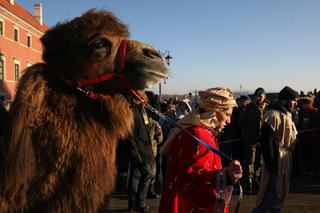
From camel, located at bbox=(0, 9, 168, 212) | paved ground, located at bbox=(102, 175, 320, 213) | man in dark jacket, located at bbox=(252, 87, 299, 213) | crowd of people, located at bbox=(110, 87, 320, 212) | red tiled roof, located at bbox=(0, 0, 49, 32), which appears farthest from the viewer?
red tiled roof, located at bbox=(0, 0, 49, 32)

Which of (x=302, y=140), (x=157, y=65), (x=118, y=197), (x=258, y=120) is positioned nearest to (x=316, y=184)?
(x=302, y=140)

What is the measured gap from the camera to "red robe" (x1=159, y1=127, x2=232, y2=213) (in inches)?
93.5

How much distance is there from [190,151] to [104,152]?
0.67m

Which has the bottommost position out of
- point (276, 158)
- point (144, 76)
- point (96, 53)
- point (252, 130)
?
point (276, 158)

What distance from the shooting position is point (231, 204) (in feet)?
19.7

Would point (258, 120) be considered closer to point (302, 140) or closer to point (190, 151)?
point (302, 140)

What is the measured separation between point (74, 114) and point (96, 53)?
0.45 meters

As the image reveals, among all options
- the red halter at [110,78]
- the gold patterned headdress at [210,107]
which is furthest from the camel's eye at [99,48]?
the gold patterned headdress at [210,107]

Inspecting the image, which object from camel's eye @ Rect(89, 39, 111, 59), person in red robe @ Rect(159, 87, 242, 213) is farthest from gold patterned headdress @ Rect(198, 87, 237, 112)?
camel's eye @ Rect(89, 39, 111, 59)

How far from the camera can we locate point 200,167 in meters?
2.47

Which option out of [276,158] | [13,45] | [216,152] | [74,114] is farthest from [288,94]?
[13,45]

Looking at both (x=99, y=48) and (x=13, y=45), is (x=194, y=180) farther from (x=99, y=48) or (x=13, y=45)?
(x=13, y=45)

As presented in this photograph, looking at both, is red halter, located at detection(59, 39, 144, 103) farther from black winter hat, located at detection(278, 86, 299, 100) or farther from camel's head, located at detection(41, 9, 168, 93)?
black winter hat, located at detection(278, 86, 299, 100)

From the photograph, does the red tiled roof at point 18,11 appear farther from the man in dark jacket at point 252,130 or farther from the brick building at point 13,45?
the man in dark jacket at point 252,130
